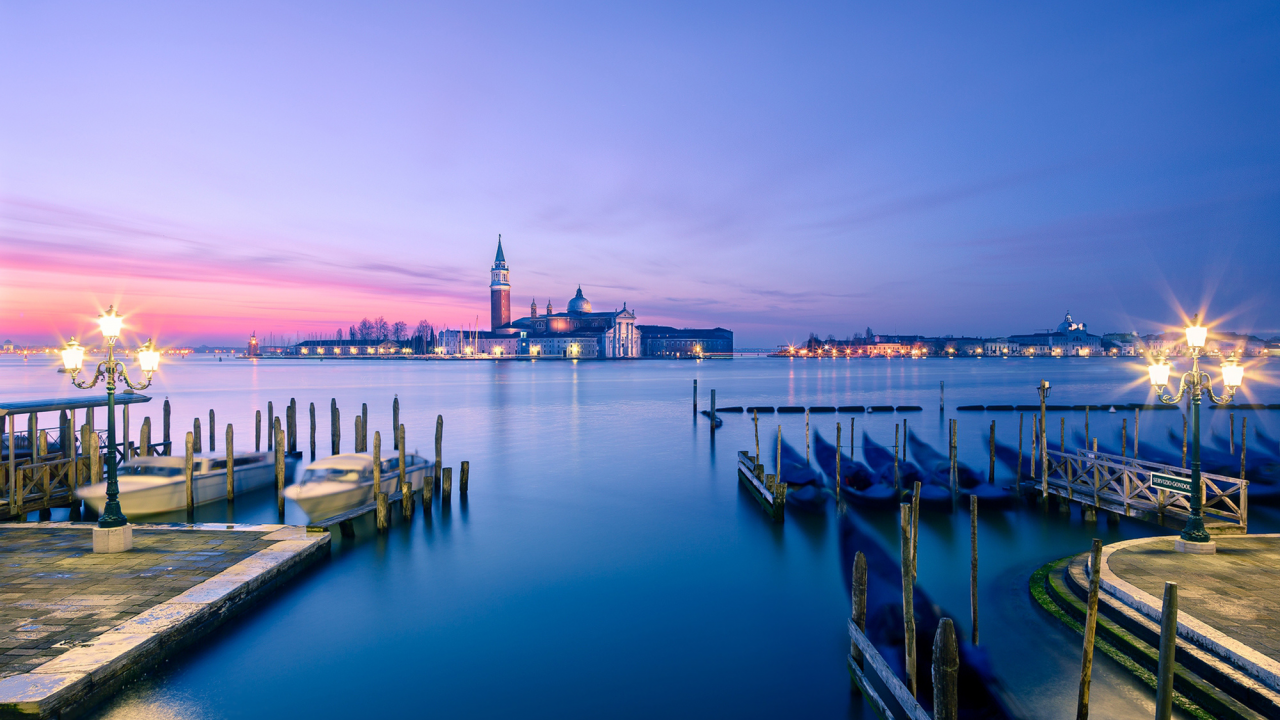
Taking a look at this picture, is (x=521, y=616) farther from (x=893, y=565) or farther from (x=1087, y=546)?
(x=1087, y=546)

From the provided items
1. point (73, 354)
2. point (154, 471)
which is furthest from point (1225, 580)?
point (154, 471)

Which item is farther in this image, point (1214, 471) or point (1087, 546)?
point (1214, 471)

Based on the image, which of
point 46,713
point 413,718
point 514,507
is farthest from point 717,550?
point 46,713

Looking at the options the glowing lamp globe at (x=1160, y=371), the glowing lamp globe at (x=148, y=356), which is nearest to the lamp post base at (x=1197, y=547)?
the glowing lamp globe at (x=1160, y=371)

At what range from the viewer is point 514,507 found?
14461 millimetres

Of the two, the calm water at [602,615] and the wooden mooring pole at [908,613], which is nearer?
the wooden mooring pole at [908,613]

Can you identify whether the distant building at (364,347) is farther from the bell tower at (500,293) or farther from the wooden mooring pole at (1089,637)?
the wooden mooring pole at (1089,637)

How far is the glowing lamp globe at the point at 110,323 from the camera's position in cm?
797

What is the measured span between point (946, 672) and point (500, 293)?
139 meters

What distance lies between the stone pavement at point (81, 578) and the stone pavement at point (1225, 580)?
923cm

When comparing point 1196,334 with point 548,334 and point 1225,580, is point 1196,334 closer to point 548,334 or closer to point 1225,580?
point 1225,580

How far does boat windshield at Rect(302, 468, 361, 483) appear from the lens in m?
11.6

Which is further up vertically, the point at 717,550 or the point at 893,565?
the point at 893,565

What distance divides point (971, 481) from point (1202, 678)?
8.83 m
